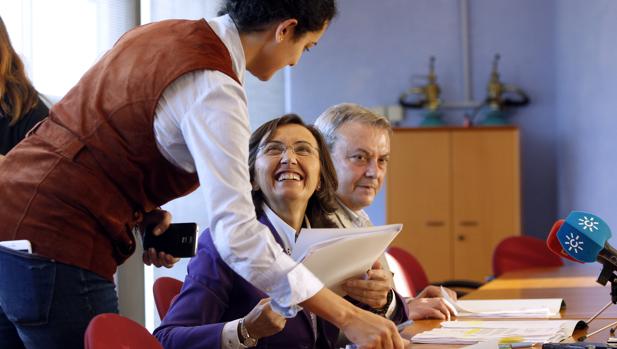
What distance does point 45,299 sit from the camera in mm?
1659

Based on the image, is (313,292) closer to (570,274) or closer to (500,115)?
(570,274)

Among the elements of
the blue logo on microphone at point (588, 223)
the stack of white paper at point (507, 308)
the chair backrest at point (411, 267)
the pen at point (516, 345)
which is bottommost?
the chair backrest at point (411, 267)

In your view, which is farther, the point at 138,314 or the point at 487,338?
the point at 138,314

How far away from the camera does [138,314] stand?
438 centimetres

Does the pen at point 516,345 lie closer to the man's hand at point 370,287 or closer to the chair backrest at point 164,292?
the man's hand at point 370,287

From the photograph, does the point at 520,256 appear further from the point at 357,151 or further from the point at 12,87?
the point at 12,87

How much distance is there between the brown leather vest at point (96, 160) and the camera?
5.42ft

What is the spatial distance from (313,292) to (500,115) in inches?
237

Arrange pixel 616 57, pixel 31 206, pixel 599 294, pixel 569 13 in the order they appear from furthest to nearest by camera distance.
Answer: pixel 569 13 → pixel 616 57 → pixel 599 294 → pixel 31 206

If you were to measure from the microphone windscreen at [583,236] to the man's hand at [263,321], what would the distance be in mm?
634

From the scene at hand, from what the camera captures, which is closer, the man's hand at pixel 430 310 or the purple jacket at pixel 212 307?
the purple jacket at pixel 212 307

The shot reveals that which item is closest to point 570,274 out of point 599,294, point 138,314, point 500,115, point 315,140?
point 599,294

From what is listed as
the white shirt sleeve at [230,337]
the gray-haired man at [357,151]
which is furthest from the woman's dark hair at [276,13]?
the gray-haired man at [357,151]

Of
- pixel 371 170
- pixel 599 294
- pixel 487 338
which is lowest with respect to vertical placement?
pixel 599 294
